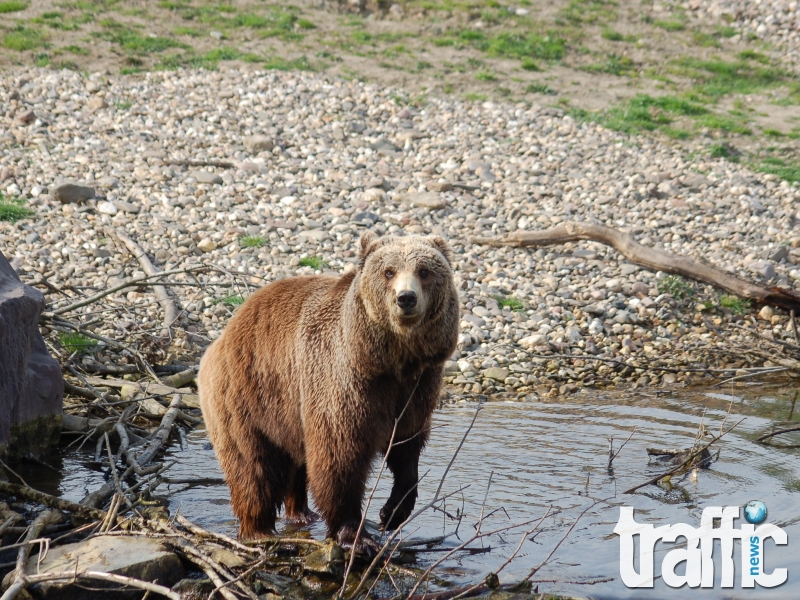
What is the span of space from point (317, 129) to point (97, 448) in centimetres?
842

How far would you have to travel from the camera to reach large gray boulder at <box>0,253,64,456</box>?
5.93 m

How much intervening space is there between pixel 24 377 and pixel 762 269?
26.8ft

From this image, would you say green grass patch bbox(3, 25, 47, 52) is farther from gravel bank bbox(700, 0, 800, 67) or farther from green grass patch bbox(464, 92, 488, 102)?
gravel bank bbox(700, 0, 800, 67)

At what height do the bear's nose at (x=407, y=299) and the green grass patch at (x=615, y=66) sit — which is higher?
the green grass patch at (x=615, y=66)

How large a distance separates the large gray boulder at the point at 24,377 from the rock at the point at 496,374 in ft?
13.0

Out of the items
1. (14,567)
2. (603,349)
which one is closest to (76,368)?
(14,567)

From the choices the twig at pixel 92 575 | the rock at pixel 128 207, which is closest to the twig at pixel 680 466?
the twig at pixel 92 575

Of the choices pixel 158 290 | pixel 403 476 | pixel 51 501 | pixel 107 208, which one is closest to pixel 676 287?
pixel 158 290

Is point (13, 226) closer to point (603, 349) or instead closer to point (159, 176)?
point (159, 176)

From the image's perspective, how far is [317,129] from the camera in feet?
46.1

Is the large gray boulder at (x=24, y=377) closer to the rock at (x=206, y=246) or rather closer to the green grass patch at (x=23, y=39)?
the rock at (x=206, y=246)

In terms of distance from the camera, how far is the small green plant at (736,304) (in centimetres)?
1009

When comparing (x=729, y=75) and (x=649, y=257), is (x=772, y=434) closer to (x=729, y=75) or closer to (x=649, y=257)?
(x=649, y=257)

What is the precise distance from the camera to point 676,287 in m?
10.3
